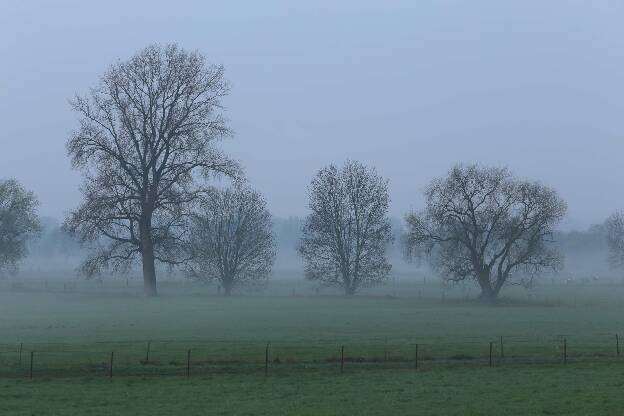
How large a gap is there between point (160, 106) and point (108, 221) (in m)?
10.6

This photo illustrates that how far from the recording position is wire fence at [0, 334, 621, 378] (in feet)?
111

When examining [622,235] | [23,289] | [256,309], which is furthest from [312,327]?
[622,235]

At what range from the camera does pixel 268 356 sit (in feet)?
121

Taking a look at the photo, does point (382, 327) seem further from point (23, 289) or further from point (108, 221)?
point (23, 289)

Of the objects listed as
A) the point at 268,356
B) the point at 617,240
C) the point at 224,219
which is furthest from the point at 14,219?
the point at 617,240

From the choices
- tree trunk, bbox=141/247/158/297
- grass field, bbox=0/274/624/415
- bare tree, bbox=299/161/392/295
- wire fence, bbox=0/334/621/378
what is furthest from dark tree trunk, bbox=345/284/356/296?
wire fence, bbox=0/334/621/378

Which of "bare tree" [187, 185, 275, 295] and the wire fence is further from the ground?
"bare tree" [187, 185, 275, 295]

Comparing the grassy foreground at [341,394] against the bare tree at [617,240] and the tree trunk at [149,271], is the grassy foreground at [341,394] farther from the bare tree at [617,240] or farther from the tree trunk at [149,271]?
the bare tree at [617,240]

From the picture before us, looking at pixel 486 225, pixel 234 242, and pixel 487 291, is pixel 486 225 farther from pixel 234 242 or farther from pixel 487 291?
pixel 234 242

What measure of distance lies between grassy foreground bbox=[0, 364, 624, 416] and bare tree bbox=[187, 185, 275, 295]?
64536mm

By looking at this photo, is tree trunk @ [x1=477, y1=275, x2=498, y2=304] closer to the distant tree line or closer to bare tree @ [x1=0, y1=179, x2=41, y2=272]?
the distant tree line

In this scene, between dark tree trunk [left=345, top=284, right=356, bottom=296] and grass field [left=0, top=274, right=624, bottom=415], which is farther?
dark tree trunk [left=345, top=284, right=356, bottom=296]

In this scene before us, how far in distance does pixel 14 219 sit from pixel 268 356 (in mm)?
72555

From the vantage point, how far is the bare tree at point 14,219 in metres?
99.4
